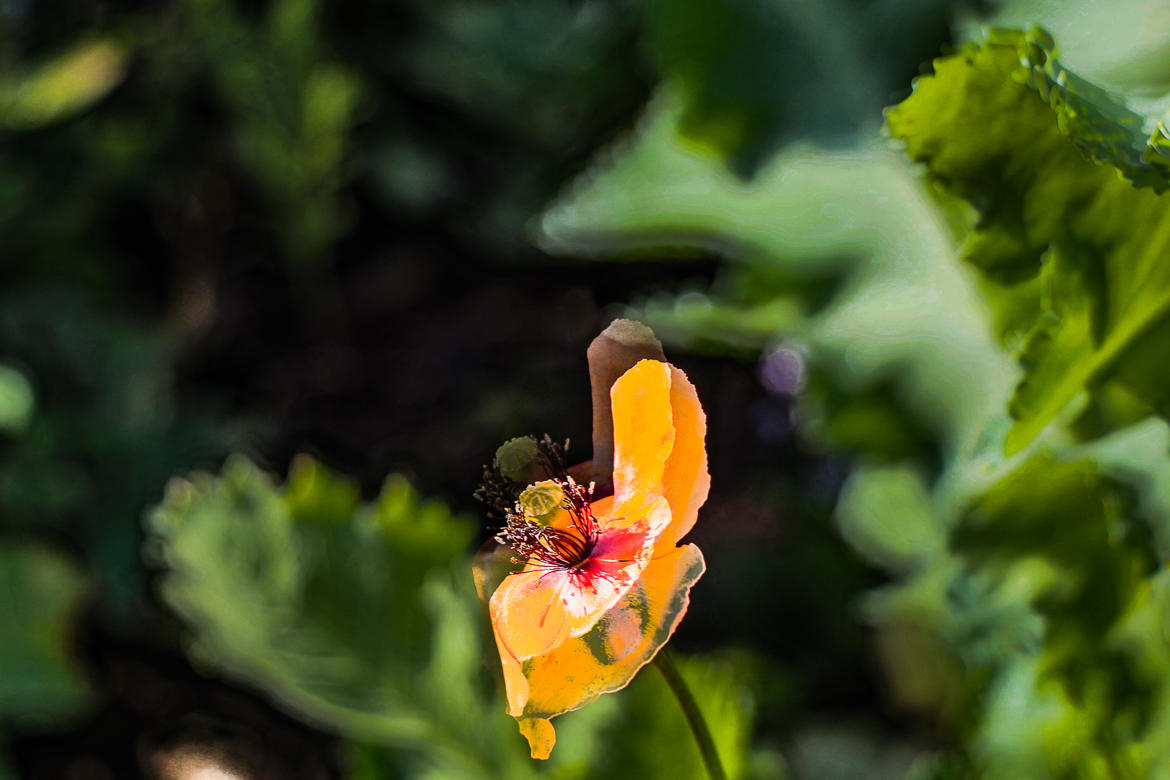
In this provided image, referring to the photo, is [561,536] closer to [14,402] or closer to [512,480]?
[512,480]

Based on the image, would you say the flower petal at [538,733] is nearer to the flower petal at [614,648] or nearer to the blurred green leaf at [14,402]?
the flower petal at [614,648]

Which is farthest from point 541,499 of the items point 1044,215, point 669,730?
point 669,730

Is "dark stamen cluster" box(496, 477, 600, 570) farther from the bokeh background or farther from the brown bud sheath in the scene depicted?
the bokeh background

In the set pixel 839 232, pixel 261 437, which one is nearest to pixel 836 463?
pixel 839 232

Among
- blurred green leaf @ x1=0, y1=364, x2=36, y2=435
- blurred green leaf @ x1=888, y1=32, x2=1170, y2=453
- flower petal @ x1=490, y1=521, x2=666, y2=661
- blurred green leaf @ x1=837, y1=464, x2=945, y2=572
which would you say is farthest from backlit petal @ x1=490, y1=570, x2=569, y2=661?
blurred green leaf @ x1=0, y1=364, x2=36, y2=435

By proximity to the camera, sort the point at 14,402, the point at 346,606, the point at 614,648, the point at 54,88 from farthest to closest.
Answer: the point at 54,88, the point at 14,402, the point at 346,606, the point at 614,648
